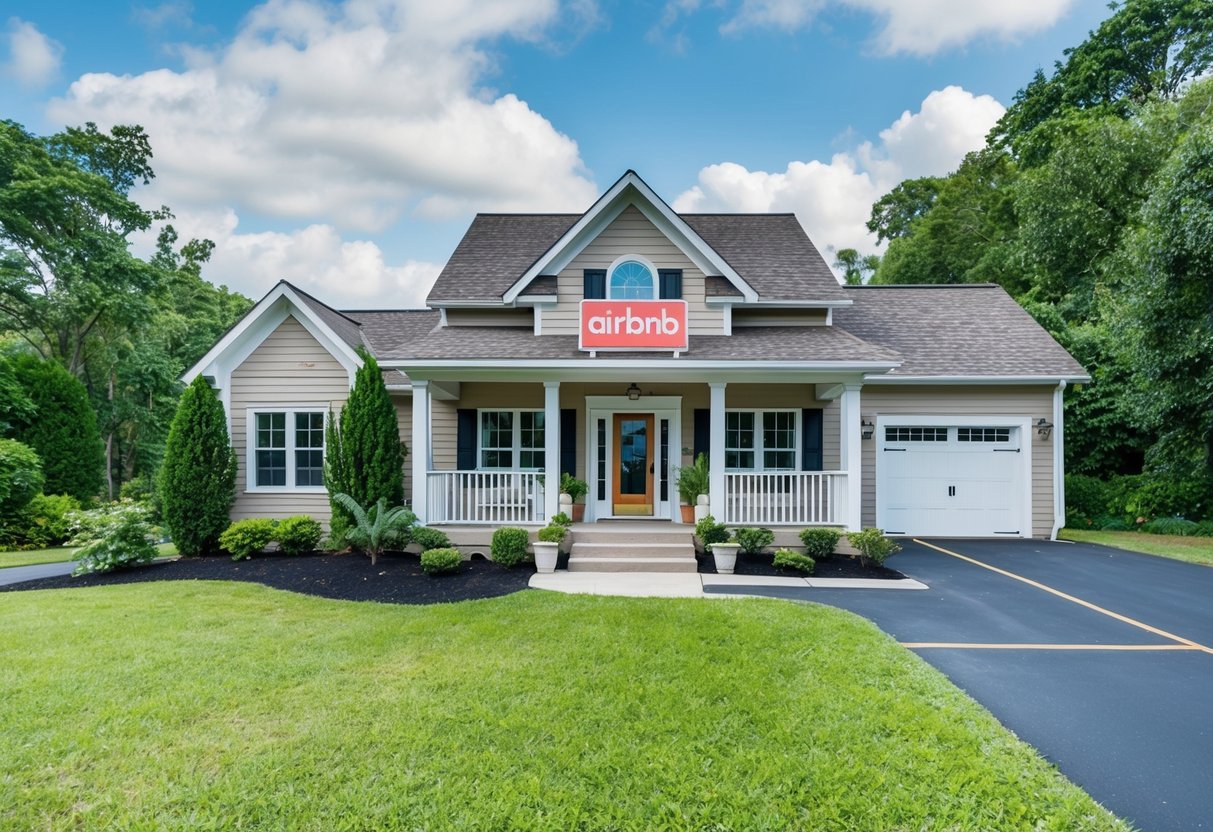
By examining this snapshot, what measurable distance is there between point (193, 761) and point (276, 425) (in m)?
8.85

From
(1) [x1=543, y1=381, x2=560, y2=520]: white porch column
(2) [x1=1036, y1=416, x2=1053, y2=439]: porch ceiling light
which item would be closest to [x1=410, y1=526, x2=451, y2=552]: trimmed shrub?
(1) [x1=543, y1=381, x2=560, y2=520]: white porch column

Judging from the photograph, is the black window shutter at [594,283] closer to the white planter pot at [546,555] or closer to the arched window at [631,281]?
the arched window at [631,281]

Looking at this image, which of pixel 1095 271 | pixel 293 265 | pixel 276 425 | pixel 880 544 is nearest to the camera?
pixel 880 544

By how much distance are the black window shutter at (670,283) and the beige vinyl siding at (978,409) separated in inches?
189

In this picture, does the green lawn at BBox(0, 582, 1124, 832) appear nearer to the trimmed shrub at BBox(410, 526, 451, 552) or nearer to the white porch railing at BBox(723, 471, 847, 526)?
the trimmed shrub at BBox(410, 526, 451, 552)

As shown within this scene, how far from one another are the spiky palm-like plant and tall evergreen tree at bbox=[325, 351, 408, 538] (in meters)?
0.54

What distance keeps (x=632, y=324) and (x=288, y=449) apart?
7148 millimetres

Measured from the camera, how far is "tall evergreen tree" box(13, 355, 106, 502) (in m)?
13.8

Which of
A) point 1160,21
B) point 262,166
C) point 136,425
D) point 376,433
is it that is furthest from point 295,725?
point 1160,21

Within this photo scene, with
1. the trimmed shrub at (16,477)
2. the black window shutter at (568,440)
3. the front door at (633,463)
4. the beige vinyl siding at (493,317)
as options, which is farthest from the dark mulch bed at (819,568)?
the trimmed shrub at (16,477)

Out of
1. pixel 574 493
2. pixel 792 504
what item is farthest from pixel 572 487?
pixel 792 504

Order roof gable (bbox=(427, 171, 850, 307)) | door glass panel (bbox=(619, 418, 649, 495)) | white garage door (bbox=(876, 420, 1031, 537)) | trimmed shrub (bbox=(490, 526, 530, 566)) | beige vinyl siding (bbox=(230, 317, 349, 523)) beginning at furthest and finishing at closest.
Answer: white garage door (bbox=(876, 420, 1031, 537)) < door glass panel (bbox=(619, 418, 649, 495)) < beige vinyl siding (bbox=(230, 317, 349, 523)) < roof gable (bbox=(427, 171, 850, 307)) < trimmed shrub (bbox=(490, 526, 530, 566))

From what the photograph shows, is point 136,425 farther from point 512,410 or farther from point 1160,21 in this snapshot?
point 1160,21

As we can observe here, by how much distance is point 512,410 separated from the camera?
37.3ft
